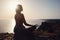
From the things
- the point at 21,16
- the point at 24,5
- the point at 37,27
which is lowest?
the point at 37,27

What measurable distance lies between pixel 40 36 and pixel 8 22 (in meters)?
0.40

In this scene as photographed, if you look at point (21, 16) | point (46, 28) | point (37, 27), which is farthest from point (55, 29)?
point (21, 16)

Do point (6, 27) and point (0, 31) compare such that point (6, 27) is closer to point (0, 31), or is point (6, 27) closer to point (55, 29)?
point (0, 31)

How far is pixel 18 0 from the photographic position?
1.65 meters

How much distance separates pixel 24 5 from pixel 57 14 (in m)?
0.40

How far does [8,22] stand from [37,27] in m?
0.34

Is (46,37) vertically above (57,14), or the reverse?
(57,14)

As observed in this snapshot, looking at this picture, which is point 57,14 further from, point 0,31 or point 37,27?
point 0,31

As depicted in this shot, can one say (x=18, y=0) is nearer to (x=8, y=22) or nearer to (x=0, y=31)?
(x=8, y=22)

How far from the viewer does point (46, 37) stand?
1.57m

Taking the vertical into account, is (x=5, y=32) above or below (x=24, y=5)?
below

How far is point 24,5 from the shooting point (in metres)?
1.64

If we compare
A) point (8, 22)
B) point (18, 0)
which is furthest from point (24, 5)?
point (8, 22)

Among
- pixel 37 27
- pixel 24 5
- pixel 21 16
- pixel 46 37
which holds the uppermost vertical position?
pixel 24 5
